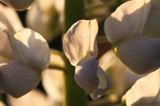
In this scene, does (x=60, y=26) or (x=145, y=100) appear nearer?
(x=145, y=100)

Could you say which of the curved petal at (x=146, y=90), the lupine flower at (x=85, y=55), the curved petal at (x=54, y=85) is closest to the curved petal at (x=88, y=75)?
the lupine flower at (x=85, y=55)

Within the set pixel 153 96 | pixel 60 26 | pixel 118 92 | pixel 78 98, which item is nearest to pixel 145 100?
pixel 153 96

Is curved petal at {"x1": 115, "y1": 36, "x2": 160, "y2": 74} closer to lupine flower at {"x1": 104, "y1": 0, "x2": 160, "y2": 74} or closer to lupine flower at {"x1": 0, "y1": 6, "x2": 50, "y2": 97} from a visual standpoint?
lupine flower at {"x1": 104, "y1": 0, "x2": 160, "y2": 74}

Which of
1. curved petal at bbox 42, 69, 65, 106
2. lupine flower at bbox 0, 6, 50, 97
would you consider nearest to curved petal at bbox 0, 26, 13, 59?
lupine flower at bbox 0, 6, 50, 97

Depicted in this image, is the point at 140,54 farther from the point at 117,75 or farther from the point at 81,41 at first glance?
the point at 117,75

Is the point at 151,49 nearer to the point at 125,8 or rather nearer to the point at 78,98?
the point at 125,8

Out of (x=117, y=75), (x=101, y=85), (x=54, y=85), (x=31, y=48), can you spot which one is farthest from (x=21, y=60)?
(x=54, y=85)

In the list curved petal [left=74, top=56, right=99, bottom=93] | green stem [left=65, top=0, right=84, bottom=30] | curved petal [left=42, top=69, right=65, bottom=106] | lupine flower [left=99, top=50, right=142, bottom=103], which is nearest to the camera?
curved petal [left=74, top=56, right=99, bottom=93]
